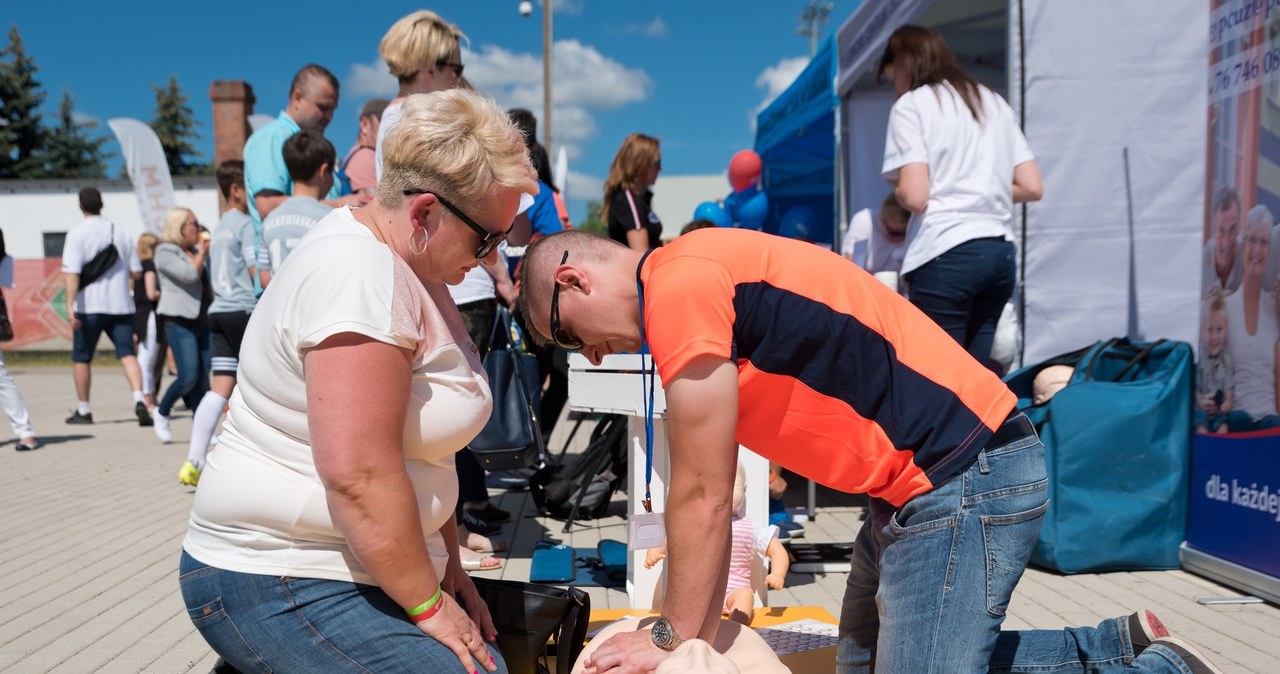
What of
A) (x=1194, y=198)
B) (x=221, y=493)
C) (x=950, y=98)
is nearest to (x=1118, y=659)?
(x=221, y=493)

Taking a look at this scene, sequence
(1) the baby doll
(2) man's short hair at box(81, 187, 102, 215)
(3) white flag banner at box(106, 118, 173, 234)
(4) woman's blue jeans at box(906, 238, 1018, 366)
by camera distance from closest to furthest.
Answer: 1. (1) the baby doll
2. (4) woman's blue jeans at box(906, 238, 1018, 366)
3. (2) man's short hair at box(81, 187, 102, 215)
4. (3) white flag banner at box(106, 118, 173, 234)

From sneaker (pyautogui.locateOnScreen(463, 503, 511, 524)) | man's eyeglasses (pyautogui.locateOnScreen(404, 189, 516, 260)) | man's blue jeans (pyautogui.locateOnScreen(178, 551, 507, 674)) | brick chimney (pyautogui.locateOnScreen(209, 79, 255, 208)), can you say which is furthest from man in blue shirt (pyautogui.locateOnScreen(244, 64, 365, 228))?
brick chimney (pyautogui.locateOnScreen(209, 79, 255, 208))

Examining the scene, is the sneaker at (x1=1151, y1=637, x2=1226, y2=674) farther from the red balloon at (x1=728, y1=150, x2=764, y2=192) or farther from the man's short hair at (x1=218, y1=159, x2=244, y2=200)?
the red balloon at (x1=728, y1=150, x2=764, y2=192)

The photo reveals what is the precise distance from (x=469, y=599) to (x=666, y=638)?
54 centimetres

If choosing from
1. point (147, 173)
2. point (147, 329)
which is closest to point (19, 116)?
point (147, 173)

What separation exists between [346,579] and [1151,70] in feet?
15.7

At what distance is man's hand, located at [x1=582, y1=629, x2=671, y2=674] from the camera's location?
1857 millimetres

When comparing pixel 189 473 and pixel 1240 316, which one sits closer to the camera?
pixel 1240 316

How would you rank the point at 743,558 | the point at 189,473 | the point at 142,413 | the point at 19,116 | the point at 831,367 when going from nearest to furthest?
the point at 831,367
the point at 743,558
the point at 189,473
the point at 142,413
the point at 19,116

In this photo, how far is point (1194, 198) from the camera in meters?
5.03

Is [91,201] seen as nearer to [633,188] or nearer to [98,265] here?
[98,265]

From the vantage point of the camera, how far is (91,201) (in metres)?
8.34

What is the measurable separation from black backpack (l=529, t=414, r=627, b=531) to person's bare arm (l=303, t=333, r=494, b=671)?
3168mm

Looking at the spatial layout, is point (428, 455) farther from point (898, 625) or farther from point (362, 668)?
point (898, 625)
